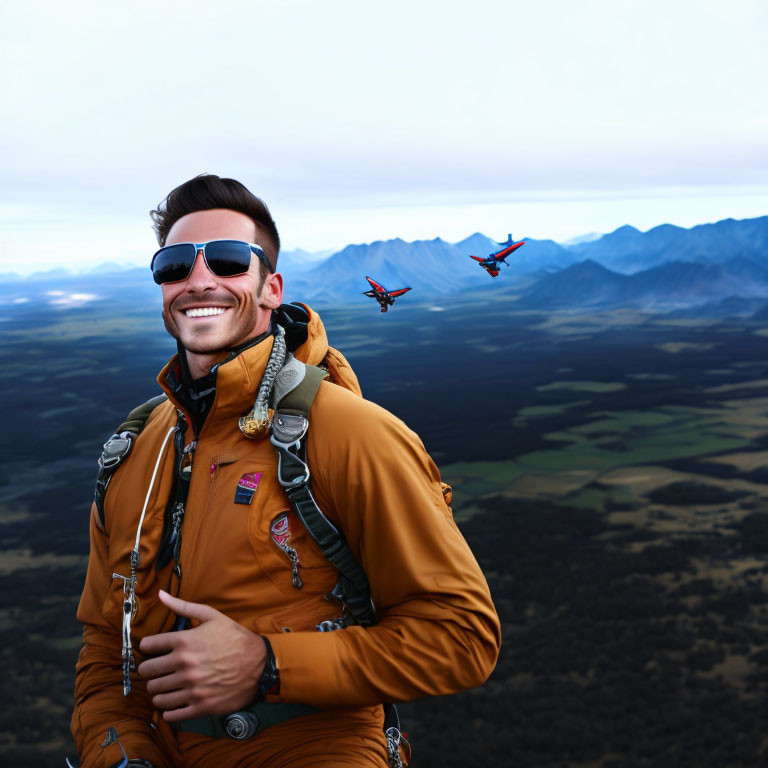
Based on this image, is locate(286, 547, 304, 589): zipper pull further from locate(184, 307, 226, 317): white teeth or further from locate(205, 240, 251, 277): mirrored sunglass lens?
locate(205, 240, 251, 277): mirrored sunglass lens

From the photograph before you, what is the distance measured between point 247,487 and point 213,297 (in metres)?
0.80

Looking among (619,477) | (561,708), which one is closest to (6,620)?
(561,708)

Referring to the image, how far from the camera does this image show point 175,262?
279cm

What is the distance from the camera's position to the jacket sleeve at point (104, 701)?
8.48 feet

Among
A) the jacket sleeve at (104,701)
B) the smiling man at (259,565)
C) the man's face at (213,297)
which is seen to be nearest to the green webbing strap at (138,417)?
the smiling man at (259,565)

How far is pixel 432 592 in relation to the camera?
2396 millimetres

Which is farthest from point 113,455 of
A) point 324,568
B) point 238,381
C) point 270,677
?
point 270,677

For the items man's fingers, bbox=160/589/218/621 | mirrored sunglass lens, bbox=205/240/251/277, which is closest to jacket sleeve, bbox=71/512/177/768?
man's fingers, bbox=160/589/218/621

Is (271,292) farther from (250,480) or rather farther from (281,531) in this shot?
(281,531)

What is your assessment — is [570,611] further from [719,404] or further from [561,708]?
[719,404]

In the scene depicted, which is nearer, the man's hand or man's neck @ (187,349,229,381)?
the man's hand

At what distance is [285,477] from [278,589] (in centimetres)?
44

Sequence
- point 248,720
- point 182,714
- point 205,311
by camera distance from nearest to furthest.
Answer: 1. point 182,714
2. point 248,720
3. point 205,311

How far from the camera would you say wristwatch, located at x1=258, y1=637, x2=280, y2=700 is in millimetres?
2330
